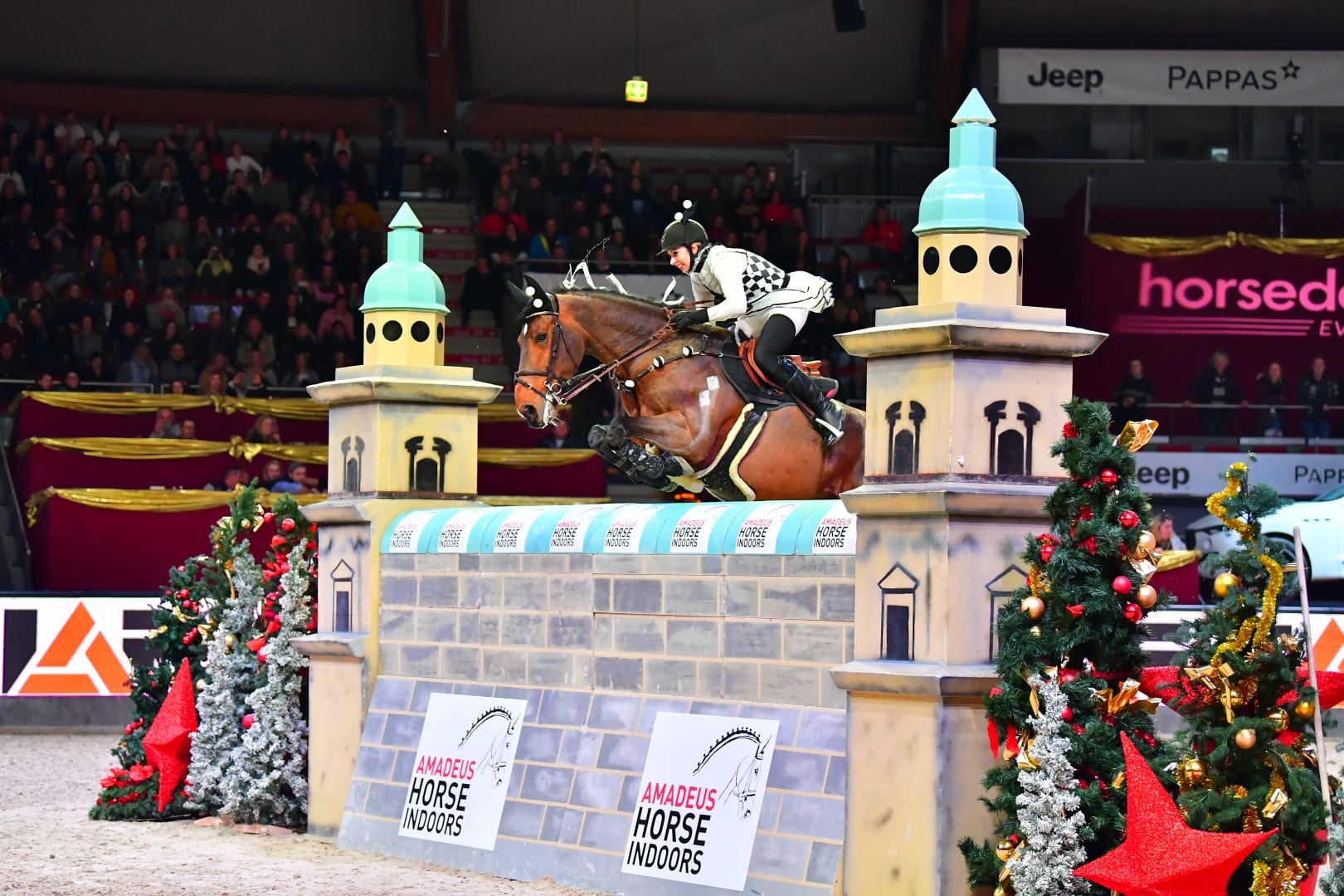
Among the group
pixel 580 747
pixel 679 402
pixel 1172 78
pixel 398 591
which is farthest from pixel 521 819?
pixel 1172 78

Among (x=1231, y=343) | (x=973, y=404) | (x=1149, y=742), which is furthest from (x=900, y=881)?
(x=1231, y=343)

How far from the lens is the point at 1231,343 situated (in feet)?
76.7

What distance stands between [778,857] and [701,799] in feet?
2.04

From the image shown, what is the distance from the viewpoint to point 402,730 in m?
10.7

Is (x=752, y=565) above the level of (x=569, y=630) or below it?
above

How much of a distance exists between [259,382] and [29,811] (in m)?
9.95

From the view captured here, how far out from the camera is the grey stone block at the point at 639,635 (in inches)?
359

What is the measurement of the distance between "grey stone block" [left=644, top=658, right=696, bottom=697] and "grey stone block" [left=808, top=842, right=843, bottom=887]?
1.28 meters

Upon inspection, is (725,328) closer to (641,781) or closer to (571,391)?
(571,391)

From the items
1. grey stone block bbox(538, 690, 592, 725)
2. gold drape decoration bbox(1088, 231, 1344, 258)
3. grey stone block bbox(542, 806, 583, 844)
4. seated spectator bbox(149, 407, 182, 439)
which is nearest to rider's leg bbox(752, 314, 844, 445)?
grey stone block bbox(538, 690, 592, 725)

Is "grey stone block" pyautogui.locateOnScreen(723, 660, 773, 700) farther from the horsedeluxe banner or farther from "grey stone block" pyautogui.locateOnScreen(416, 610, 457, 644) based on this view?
the horsedeluxe banner

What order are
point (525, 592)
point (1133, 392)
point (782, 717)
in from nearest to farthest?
point (782, 717)
point (525, 592)
point (1133, 392)

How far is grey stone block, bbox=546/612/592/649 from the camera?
957cm

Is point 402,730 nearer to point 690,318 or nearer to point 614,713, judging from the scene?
point 614,713
